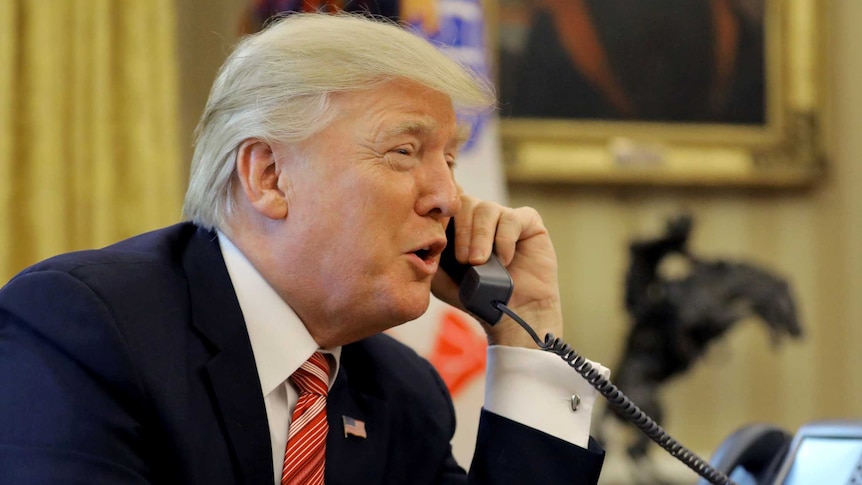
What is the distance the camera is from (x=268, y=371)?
1623 millimetres

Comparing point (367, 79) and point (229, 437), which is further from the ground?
point (367, 79)

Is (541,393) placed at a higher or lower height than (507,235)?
lower

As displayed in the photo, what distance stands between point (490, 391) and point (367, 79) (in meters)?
0.62

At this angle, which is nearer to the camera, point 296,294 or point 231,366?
point 231,366

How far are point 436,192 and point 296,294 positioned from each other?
0.30m

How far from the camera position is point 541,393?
1803 millimetres

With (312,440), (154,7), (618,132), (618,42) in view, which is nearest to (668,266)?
(618,132)

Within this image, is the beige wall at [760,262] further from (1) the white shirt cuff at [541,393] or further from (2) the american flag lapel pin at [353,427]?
(2) the american flag lapel pin at [353,427]

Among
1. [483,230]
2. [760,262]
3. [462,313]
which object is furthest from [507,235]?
Answer: [760,262]

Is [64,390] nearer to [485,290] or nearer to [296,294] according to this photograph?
[296,294]

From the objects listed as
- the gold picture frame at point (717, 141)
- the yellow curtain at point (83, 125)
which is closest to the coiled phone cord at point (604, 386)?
the yellow curtain at point (83, 125)

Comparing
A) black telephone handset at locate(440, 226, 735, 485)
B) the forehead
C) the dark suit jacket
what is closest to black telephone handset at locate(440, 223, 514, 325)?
black telephone handset at locate(440, 226, 735, 485)

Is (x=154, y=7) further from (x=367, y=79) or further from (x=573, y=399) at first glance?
(x=573, y=399)

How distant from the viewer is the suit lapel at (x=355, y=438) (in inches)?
66.7
